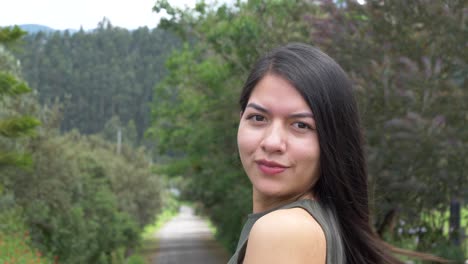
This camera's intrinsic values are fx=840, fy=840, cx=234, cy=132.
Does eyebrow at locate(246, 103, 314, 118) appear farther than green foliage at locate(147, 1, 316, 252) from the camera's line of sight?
No

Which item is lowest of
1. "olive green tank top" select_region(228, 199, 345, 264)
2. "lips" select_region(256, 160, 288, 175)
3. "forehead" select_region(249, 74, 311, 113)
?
"olive green tank top" select_region(228, 199, 345, 264)

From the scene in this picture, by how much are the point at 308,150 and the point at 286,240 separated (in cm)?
26

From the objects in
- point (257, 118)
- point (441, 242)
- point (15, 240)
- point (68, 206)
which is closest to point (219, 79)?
point (68, 206)

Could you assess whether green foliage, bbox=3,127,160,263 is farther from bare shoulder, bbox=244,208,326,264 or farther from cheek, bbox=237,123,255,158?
bare shoulder, bbox=244,208,326,264

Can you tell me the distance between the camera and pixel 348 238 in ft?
5.97

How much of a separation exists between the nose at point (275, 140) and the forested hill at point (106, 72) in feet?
324

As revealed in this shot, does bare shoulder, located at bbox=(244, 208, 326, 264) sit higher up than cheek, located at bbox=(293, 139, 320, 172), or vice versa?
cheek, located at bbox=(293, 139, 320, 172)

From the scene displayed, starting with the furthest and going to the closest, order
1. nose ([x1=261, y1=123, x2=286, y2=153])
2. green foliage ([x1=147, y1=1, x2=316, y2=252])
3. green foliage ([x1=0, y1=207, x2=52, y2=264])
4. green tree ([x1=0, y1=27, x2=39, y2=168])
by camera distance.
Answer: green foliage ([x1=0, y1=207, x2=52, y2=264])
green foliage ([x1=147, y1=1, x2=316, y2=252])
green tree ([x1=0, y1=27, x2=39, y2=168])
nose ([x1=261, y1=123, x2=286, y2=153])

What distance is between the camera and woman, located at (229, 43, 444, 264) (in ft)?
5.67

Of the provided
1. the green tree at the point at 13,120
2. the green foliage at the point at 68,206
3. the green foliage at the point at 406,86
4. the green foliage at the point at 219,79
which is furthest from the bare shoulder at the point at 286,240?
the green foliage at the point at 68,206

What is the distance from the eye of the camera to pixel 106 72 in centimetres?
11188

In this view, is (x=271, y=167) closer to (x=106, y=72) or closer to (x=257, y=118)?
(x=257, y=118)

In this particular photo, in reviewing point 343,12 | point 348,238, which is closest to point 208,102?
point 343,12

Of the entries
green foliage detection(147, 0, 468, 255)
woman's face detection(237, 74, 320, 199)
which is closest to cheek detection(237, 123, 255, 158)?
woman's face detection(237, 74, 320, 199)
